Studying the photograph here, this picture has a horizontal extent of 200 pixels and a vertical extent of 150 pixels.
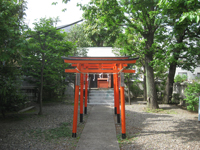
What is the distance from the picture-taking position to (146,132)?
19.9 feet

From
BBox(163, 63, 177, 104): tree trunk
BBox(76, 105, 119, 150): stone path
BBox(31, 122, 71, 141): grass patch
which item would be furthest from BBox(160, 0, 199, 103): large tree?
BBox(31, 122, 71, 141): grass patch

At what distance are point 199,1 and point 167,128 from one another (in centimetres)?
448

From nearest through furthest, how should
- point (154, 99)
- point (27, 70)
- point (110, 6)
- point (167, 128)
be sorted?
point (167, 128), point (110, 6), point (154, 99), point (27, 70)

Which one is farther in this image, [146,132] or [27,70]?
[27,70]

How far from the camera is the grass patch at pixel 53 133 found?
221 inches

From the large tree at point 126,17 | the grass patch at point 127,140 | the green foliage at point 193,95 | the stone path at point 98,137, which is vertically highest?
the large tree at point 126,17

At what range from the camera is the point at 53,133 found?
5.94 meters

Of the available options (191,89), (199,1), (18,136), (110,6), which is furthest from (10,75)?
(191,89)

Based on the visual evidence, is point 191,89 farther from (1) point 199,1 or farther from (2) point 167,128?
(1) point 199,1

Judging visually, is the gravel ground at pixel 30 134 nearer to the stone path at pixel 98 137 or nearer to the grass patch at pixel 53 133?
the grass patch at pixel 53 133

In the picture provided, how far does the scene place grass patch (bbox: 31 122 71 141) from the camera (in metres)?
5.62

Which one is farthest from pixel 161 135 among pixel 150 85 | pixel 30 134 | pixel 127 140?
pixel 150 85

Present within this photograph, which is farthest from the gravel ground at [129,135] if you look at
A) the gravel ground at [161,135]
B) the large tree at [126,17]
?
the large tree at [126,17]

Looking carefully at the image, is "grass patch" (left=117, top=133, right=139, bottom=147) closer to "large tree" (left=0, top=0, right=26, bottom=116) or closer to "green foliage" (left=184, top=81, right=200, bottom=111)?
"large tree" (left=0, top=0, right=26, bottom=116)
